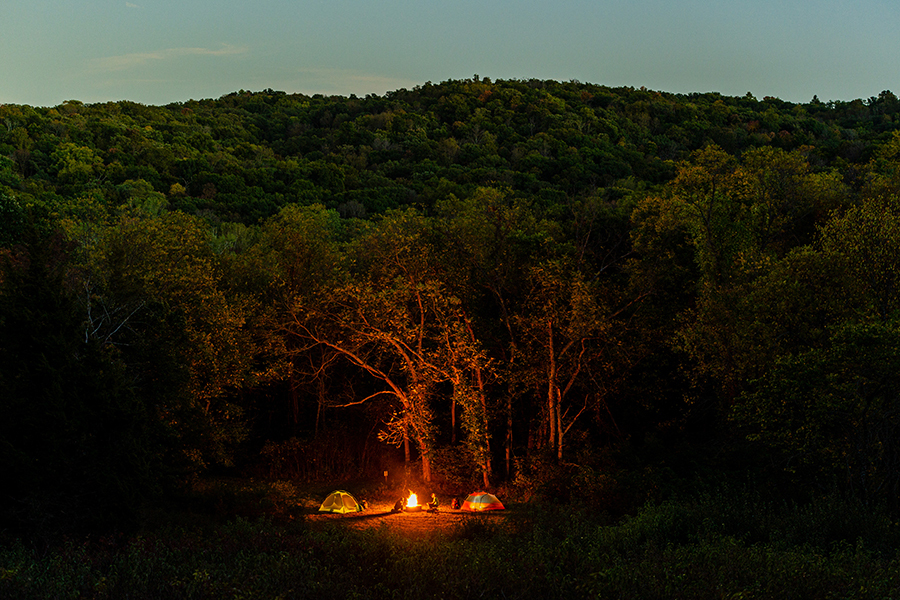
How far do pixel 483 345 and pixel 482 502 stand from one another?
585 centimetres

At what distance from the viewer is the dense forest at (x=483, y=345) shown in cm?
1195

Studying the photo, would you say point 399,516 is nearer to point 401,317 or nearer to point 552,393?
point 401,317

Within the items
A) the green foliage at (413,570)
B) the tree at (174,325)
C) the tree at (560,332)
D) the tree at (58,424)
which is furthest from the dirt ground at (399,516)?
the green foliage at (413,570)

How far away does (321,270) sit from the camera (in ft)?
92.9

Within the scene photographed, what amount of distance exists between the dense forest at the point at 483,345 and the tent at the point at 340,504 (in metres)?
2.08

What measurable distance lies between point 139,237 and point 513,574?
18.8 m

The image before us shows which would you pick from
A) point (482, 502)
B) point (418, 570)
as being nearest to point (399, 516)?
point (482, 502)

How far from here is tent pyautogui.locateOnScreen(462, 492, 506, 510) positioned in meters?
19.2

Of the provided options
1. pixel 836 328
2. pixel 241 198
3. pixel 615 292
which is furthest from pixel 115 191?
pixel 836 328

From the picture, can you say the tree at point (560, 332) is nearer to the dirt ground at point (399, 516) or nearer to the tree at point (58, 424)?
the dirt ground at point (399, 516)

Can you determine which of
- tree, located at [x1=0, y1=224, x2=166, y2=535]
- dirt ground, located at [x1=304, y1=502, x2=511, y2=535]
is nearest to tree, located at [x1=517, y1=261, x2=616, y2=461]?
dirt ground, located at [x1=304, y1=502, x2=511, y2=535]

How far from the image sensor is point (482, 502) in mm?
19281

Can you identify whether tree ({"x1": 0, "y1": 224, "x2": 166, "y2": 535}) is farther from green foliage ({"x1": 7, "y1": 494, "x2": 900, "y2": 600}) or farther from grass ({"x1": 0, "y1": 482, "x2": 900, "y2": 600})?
green foliage ({"x1": 7, "y1": 494, "x2": 900, "y2": 600})

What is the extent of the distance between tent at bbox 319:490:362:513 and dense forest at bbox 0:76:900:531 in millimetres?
2076
